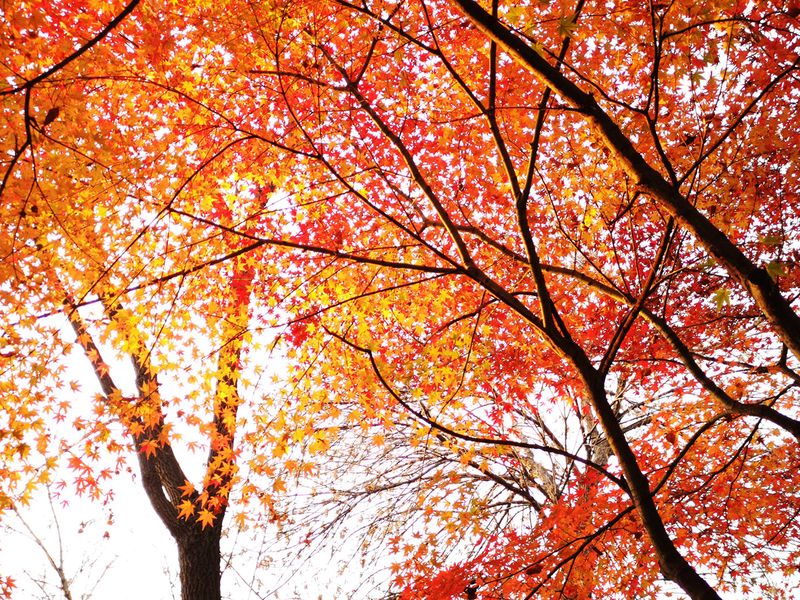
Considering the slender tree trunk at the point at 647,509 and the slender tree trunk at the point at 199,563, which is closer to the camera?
the slender tree trunk at the point at 647,509

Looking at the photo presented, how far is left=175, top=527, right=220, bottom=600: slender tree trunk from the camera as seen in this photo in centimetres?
664

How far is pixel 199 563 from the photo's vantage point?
22.1ft

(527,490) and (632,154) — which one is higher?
(527,490)

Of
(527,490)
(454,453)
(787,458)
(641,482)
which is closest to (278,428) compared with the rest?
(641,482)

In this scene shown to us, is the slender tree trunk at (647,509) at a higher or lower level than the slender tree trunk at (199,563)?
lower

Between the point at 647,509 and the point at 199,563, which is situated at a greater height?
the point at 199,563

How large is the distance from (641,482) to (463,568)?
3.09 m

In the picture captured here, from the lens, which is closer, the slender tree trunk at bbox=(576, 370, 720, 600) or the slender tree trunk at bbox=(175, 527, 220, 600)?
the slender tree trunk at bbox=(576, 370, 720, 600)

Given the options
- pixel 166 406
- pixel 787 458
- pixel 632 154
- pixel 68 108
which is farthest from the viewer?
pixel 787 458

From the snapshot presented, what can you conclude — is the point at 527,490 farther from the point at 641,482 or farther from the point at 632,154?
the point at 632,154

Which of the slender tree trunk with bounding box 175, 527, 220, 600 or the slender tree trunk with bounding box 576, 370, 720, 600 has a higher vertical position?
the slender tree trunk with bounding box 175, 527, 220, 600

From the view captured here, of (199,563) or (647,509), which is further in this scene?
(199,563)

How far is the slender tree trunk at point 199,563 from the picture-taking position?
664 centimetres

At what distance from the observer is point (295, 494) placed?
28.6 feet
